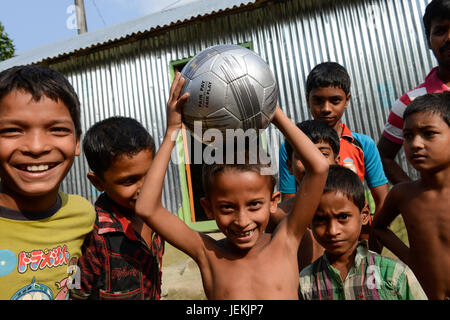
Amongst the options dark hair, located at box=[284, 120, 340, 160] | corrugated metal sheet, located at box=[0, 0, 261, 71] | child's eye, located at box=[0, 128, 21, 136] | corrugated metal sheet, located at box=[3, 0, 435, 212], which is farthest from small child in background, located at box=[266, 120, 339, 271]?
corrugated metal sheet, located at box=[0, 0, 261, 71]

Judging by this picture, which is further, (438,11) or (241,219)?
(438,11)

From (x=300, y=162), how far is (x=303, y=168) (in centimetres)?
6

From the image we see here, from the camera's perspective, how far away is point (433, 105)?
239 centimetres

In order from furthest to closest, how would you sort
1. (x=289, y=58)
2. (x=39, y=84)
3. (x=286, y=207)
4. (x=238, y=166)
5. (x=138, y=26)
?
1. (x=138, y=26)
2. (x=289, y=58)
3. (x=286, y=207)
4. (x=238, y=166)
5. (x=39, y=84)

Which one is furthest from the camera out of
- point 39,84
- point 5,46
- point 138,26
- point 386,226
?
point 5,46

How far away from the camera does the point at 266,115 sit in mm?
1979

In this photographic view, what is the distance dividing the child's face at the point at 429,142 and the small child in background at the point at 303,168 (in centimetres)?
54

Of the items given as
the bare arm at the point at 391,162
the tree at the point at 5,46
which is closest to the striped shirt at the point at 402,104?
the bare arm at the point at 391,162

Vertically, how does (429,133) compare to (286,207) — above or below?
above

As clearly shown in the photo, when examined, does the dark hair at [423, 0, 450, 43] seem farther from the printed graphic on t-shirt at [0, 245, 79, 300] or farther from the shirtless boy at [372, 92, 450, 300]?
the printed graphic on t-shirt at [0, 245, 79, 300]

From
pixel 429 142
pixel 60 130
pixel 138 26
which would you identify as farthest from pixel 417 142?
pixel 138 26

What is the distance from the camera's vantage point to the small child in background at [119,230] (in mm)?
2131

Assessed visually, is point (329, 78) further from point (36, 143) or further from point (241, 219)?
point (36, 143)

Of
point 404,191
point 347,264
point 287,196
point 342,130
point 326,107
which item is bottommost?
point 347,264
